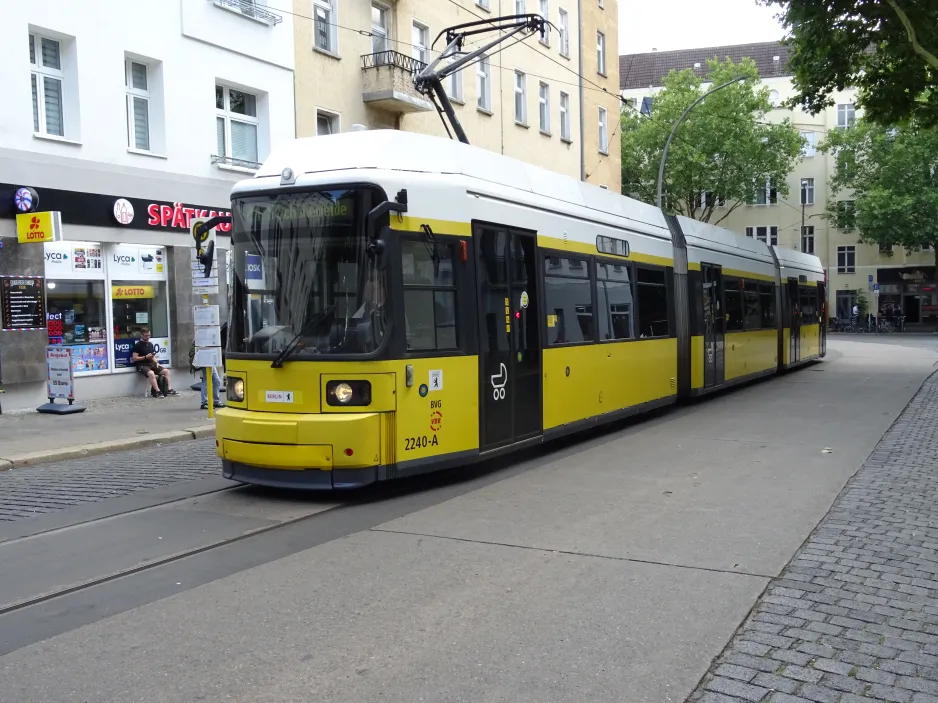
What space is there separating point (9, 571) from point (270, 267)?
10.4 feet

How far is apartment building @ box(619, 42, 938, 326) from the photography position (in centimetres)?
5831

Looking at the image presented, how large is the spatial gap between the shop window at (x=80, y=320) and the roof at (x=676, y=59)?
2262 inches

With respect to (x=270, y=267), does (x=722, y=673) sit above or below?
below

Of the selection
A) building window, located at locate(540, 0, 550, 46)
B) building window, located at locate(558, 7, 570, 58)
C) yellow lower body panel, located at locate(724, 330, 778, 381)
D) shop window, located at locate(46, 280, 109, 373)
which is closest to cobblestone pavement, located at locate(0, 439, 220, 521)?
shop window, located at locate(46, 280, 109, 373)

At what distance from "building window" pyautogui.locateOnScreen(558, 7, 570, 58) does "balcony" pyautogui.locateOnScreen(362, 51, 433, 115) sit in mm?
12002

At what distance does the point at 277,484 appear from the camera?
306 inches

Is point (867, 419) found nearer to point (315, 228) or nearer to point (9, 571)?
point (315, 228)

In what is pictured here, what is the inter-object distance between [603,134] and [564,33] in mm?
4998

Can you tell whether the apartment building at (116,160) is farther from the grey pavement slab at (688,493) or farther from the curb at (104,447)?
the grey pavement slab at (688,493)

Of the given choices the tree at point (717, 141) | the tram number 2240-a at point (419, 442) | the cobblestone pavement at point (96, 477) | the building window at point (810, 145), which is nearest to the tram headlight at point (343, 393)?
the tram number 2240-a at point (419, 442)

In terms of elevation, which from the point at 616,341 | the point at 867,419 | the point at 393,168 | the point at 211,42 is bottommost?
the point at 867,419

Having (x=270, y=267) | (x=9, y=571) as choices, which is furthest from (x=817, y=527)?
(x=9, y=571)

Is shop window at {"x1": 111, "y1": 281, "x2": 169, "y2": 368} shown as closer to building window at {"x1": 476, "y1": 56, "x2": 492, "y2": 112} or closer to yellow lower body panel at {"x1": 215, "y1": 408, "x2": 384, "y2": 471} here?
yellow lower body panel at {"x1": 215, "y1": 408, "x2": 384, "y2": 471}

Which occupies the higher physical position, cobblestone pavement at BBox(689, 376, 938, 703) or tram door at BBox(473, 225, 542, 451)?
tram door at BBox(473, 225, 542, 451)
